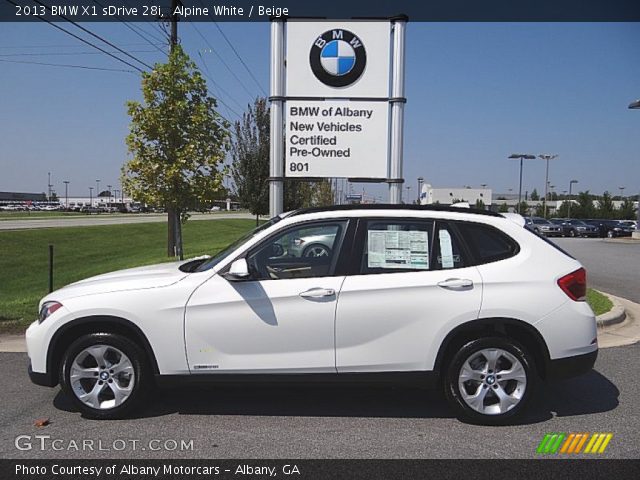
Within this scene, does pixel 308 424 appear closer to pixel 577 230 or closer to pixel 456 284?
pixel 456 284

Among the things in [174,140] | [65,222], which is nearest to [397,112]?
[174,140]

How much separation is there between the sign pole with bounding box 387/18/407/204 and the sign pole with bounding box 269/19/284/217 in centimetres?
187

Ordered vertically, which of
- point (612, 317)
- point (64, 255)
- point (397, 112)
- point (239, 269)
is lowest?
point (64, 255)

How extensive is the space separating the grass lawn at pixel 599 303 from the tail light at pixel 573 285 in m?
4.27

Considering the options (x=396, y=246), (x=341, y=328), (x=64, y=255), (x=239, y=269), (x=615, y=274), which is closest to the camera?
(x=239, y=269)

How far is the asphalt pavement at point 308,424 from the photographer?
3.94 metres

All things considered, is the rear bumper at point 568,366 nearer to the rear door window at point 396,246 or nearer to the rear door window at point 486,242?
the rear door window at point 486,242

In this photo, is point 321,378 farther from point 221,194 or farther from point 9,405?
point 221,194

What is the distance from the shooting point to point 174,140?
10.4 meters

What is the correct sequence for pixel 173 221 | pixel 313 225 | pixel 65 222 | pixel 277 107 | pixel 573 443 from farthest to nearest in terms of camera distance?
pixel 65 222 < pixel 173 221 < pixel 277 107 < pixel 313 225 < pixel 573 443

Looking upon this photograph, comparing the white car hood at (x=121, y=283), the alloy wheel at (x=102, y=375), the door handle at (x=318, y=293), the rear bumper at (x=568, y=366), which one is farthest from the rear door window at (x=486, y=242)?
the alloy wheel at (x=102, y=375)

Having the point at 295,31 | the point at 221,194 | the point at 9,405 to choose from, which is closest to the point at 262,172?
the point at 221,194

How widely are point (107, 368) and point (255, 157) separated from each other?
66.8 ft

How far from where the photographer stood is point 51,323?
174 inches
